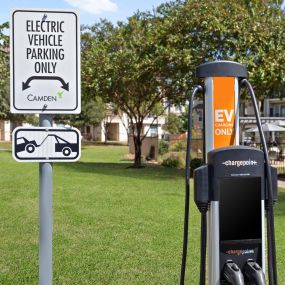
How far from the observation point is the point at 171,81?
1927cm

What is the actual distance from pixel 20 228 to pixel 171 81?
13.2 m

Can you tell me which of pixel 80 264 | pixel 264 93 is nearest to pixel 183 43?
pixel 264 93

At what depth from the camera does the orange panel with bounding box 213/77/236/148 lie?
10.2 feet

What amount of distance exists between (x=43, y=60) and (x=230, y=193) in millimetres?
1404

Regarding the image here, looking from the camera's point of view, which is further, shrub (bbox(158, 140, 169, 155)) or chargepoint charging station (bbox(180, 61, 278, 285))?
shrub (bbox(158, 140, 169, 155))

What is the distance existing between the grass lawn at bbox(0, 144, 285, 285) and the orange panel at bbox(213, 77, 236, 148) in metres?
2.13

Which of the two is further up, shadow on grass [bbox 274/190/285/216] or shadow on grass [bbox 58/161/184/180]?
shadow on grass [bbox 58/161/184/180]

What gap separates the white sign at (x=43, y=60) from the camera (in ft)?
8.92

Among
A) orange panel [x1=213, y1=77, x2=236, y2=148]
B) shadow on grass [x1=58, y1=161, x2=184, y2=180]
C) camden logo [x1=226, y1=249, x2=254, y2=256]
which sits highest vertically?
orange panel [x1=213, y1=77, x2=236, y2=148]

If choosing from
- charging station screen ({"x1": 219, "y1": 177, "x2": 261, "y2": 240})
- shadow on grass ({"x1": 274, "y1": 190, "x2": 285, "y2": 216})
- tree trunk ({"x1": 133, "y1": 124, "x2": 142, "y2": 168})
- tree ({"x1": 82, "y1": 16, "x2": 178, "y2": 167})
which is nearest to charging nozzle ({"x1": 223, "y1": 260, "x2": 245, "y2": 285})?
charging station screen ({"x1": 219, "y1": 177, "x2": 261, "y2": 240})

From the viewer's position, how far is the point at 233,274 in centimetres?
290

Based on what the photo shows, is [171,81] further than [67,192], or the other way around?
[171,81]

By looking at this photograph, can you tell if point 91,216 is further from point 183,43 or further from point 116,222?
point 183,43

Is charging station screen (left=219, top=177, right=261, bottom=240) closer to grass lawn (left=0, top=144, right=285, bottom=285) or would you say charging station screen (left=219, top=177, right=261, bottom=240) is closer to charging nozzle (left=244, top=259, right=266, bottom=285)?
charging nozzle (left=244, top=259, right=266, bottom=285)
